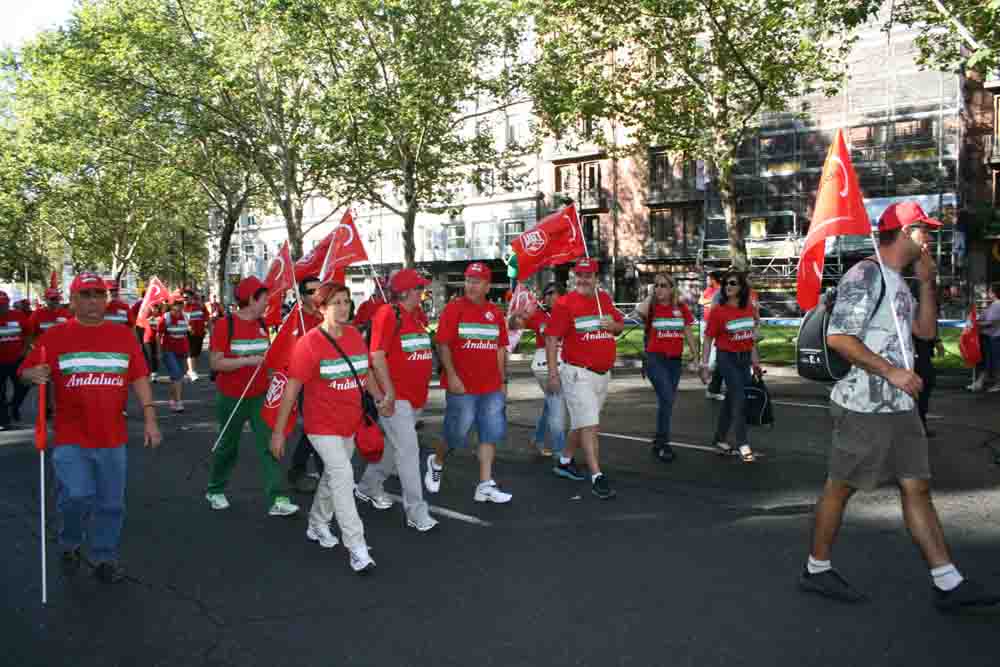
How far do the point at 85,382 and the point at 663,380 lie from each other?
16.5 ft

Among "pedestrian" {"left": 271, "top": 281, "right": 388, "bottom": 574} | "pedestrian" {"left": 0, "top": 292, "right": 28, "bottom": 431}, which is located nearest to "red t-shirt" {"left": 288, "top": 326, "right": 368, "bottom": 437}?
"pedestrian" {"left": 271, "top": 281, "right": 388, "bottom": 574}

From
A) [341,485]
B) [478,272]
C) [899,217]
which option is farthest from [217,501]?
[899,217]

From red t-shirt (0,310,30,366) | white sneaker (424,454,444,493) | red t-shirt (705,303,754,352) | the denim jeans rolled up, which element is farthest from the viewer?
red t-shirt (0,310,30,366)

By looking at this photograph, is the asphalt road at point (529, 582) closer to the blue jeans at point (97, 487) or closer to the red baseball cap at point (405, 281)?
the blue jeans at point (97, 487)

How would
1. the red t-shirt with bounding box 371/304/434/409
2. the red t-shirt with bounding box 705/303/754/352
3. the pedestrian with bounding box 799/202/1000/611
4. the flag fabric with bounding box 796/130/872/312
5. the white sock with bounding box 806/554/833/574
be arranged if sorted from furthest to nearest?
the red t-shirt with bounding box 705/303/754/352 < the red t-shirt with bounding box 371/304/434/409 < the flag fabric with bounding box 796/130/872/312 < the white sock with bounding box 806/554/833/574 < the pedestrian with bounding box 799/202/1000/611

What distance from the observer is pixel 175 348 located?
44.1ft

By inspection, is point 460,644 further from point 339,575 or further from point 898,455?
point 898,455

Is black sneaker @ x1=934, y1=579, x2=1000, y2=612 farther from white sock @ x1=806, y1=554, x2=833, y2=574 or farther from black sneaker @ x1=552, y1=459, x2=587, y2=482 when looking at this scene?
black sneaker @ x1=552, y1=459, x2=587, y2=482

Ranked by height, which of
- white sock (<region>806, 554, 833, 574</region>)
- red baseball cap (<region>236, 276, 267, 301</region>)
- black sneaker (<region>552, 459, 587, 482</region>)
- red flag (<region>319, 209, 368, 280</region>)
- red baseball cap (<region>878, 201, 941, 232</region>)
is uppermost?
red flag (<region>319, 209, 368, 280</region>)

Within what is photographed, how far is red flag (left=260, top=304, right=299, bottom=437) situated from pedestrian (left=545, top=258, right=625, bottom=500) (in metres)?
1.93

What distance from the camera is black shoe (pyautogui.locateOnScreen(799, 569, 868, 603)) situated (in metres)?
4.50

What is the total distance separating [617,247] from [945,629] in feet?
144

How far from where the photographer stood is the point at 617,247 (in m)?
47.6

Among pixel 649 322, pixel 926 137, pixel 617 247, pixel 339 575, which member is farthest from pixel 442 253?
pixel 339 575
